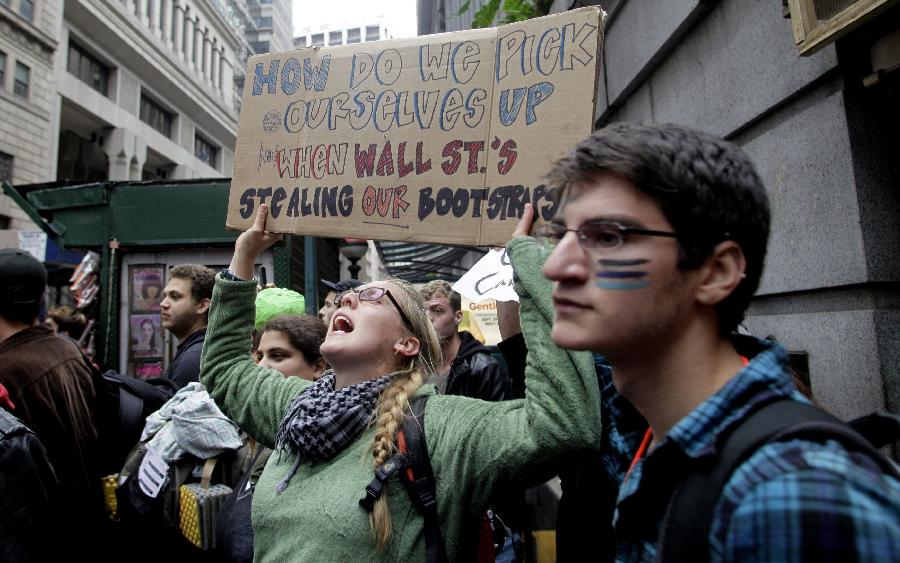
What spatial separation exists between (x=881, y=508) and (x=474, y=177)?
5.99 feet

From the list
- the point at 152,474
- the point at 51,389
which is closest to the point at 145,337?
the point at 51,389

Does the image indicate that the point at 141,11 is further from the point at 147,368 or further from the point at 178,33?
the point at 147,368

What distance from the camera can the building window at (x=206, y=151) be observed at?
1636 inches

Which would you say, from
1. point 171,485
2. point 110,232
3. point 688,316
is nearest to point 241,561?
point 171,485

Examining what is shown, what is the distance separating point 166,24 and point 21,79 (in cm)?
1518

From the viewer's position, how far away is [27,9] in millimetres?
23625

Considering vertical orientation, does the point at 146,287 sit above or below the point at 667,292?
above

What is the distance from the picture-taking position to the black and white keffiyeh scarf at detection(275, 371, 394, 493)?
1.86 meters

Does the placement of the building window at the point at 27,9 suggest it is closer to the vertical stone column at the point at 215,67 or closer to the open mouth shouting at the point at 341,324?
the vertical stone column at the point at 215,67

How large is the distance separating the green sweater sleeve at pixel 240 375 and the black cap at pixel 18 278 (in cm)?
134

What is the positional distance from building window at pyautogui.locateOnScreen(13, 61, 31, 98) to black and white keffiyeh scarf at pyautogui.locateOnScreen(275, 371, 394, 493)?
27240mm

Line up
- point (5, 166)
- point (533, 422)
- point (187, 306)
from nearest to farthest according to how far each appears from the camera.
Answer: point (533, 422)
point (187, 306)
point (5, 166)

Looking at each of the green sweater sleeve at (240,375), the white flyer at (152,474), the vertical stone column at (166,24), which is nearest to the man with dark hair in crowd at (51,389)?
the white flyer at (152,474)

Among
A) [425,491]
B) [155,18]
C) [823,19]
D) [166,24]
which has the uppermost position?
[166,24]
